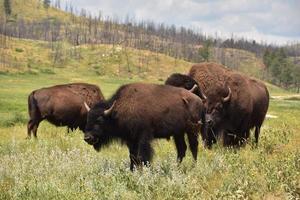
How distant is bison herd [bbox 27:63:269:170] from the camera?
28.2 ft

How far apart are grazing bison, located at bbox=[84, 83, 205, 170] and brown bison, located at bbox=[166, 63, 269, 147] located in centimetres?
180

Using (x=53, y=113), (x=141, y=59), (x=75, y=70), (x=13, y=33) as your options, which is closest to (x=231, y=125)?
(x=53, y=113)

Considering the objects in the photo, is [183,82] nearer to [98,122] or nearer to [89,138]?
[98,122]

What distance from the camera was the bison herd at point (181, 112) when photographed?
28.2 feet

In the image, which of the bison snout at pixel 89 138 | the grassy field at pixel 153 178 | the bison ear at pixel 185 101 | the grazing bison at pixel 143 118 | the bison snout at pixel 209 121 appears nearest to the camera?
the grassy field at pixel 153 178

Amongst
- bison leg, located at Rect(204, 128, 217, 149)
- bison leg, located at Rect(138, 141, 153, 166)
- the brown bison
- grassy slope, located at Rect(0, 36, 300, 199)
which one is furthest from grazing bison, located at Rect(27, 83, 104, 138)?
bison leg, located at Rect(138, 141, 153, 166)

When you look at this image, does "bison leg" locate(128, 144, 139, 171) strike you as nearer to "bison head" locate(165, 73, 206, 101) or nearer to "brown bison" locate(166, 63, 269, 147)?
"bison head" locate(165, 73, 206, 101)

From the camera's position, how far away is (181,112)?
29.0 feet

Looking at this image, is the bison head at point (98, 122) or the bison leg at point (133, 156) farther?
the bison head at point (98, 122)

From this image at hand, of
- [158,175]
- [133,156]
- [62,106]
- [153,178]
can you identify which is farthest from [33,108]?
[153,178]

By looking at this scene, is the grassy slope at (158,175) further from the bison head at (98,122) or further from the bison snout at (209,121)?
the bison snout at (209,121)

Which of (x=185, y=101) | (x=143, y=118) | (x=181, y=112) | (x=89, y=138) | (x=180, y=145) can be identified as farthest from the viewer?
(x=180, y=145)

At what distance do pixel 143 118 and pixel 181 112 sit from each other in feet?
2.68

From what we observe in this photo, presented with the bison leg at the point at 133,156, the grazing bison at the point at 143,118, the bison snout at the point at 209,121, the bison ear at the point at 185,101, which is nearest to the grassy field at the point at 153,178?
the bison leg at the point at 133,156
